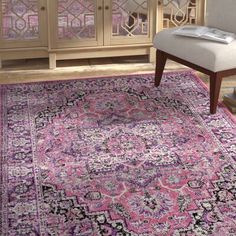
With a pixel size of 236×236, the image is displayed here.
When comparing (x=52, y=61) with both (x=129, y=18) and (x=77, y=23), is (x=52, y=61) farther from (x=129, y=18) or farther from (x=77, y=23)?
(x=129, y=18)

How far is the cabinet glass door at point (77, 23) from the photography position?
155 inches

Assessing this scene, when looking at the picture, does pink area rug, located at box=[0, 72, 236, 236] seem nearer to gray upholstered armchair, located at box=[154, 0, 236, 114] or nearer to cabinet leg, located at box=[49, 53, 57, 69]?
gray upholstered armchair, located at box=[154, 0, 236, 114]

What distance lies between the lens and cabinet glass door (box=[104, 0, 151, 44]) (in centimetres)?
400

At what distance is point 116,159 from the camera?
279 cm

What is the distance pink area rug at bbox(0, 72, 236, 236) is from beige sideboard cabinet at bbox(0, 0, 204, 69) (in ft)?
1.18

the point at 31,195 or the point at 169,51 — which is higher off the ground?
the point at 169,51

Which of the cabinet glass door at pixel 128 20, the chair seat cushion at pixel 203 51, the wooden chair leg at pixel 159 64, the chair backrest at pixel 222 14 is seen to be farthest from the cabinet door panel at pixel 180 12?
the chair seat cushion at pixel 203 51

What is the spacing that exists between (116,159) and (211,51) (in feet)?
2.91

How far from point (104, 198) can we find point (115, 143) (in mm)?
561

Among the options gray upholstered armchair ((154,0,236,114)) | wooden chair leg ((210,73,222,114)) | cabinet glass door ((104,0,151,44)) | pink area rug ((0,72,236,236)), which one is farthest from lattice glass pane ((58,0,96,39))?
wooden chair leg ((210,73,222,114))

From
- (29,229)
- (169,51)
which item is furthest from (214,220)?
(169,51)

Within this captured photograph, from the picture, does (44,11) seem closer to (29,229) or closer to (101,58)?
(101,58)

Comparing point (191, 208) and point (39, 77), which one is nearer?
point (191, 208)

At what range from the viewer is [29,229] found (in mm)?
2229
